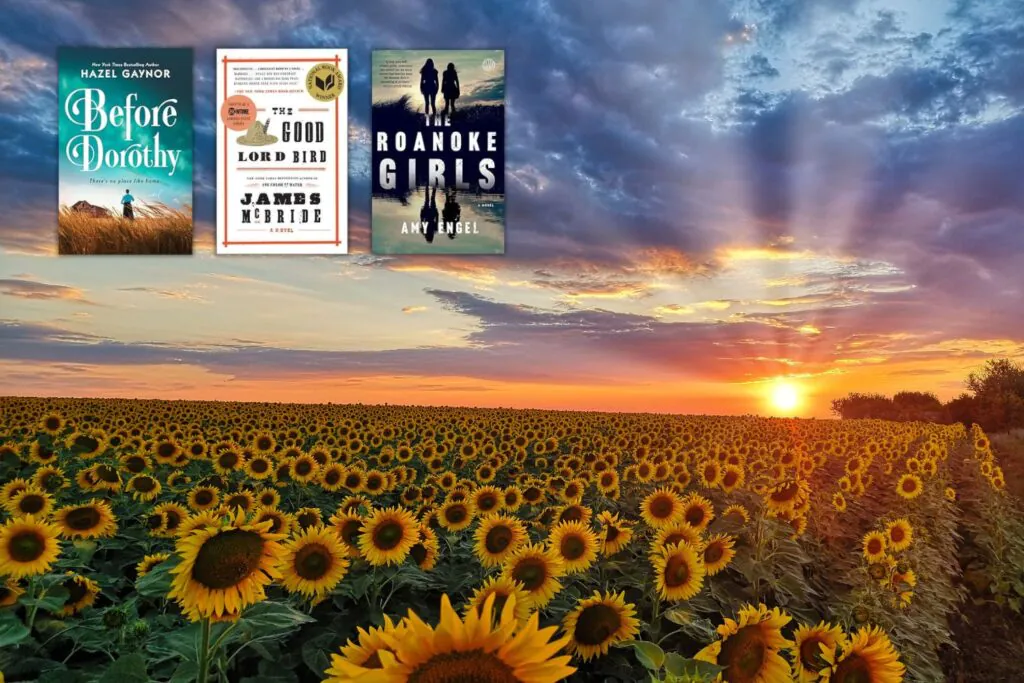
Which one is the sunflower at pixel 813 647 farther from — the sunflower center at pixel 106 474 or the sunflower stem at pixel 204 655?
the sunflower center at pixel 106 474

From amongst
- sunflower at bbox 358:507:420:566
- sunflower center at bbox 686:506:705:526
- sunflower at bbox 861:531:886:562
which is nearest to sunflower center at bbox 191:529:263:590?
sunflower at bbox 358:507:420:566

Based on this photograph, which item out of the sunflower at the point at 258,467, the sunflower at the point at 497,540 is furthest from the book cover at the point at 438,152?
the sunflower at the point at 497,540

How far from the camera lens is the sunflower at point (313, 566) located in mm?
3605

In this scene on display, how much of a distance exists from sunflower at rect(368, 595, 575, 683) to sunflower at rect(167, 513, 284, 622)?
1227 millimetres

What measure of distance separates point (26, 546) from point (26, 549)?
2cm

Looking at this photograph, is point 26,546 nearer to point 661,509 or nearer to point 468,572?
point 468,572

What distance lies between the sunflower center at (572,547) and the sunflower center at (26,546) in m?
2.78

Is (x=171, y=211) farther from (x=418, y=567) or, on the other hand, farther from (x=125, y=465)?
(x=418, y=567)

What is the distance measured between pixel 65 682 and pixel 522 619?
1847 millimetres

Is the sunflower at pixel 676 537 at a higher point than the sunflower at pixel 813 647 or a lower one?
higher

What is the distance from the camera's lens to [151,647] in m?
2.79

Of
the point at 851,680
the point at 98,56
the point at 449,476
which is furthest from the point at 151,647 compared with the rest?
the point at 98,56

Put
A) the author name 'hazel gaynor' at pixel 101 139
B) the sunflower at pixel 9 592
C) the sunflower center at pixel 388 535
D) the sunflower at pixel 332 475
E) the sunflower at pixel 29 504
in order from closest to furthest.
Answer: the sunflower at pixel 9 592 → the sunflower center at pixel 388 535 → the sunflower at pixel 29 504 → the sunflower at pixel 332 475 → the author name 'hazel gaynor' at pixel 101 139

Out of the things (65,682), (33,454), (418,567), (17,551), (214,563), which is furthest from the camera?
(33,454)
